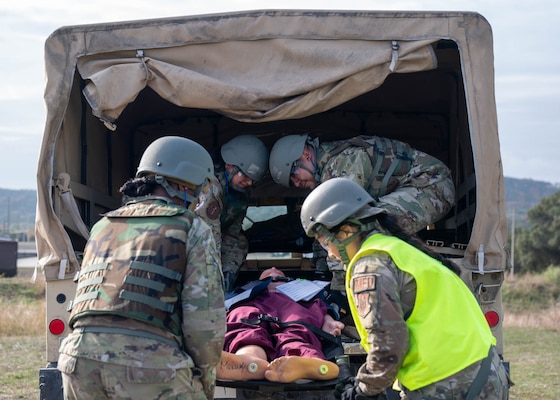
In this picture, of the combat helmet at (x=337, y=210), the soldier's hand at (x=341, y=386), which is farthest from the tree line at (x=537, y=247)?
the combat helmet at (x=337, y=210)

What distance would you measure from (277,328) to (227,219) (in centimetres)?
166

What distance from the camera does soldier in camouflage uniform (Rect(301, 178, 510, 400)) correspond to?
3250 millimetres

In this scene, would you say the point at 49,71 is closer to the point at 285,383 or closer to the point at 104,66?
the point at 104,66

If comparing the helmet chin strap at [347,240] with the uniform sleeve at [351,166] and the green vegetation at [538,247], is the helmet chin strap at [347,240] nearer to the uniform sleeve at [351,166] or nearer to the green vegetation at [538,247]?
the uniform sleeve at [351,166]

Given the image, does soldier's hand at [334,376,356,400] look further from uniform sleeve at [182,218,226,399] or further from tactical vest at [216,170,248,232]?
tactical vest at [216,170,248,232]

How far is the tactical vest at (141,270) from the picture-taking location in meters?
3.34

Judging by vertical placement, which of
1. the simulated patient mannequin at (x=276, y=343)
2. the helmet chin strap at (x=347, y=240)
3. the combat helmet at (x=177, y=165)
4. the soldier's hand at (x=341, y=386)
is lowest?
the soldier's hand at (x=341, y=386)

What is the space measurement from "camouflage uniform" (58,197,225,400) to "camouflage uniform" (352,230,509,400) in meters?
0.60

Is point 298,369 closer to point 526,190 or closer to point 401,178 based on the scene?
point 401,178

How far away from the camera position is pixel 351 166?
552 centimetres

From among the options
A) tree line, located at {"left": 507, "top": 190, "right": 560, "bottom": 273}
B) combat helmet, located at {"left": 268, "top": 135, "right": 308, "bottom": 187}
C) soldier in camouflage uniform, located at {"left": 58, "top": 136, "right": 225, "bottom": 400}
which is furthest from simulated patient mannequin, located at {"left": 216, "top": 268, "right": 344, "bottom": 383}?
tree line, located at {"left": 507, "top": 190, "right": 560, "bottom": 273}

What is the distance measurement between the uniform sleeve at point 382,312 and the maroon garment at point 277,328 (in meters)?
0.97

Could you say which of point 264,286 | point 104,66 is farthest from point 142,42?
point 264,286

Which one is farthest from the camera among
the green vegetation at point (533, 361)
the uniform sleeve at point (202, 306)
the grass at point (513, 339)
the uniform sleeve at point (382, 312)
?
the grass at point (513, 339)
